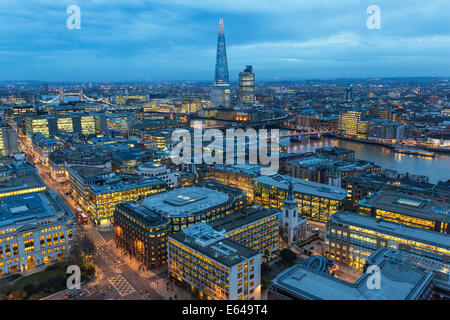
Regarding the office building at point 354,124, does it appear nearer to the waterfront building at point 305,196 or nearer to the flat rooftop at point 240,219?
the waterfront building at point 305,196

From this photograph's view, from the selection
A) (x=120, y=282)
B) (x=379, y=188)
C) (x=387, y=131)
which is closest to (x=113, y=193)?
(x=120, y=282)

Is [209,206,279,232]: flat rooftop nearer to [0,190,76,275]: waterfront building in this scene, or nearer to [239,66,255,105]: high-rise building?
[0,190,76,275]: waterfront building

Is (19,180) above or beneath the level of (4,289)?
above

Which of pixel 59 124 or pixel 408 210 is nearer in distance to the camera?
pixel 408 210

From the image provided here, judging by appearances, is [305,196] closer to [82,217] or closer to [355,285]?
[355,285]

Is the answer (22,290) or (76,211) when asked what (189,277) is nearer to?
(22,290)

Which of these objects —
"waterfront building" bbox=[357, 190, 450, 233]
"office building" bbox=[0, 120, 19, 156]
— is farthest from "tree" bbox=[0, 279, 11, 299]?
"office building" bbox=[0, 120, 19, 156]
